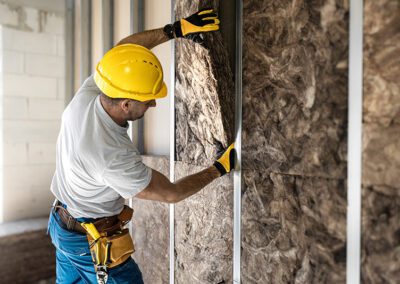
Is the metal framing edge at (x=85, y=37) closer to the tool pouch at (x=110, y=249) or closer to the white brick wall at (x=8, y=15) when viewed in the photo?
the white brick wall at (x=8, y=15)

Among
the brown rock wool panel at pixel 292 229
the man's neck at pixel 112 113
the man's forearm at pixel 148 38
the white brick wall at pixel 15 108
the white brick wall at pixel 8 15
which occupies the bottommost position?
the brown rock wool panel at pixel 292 229

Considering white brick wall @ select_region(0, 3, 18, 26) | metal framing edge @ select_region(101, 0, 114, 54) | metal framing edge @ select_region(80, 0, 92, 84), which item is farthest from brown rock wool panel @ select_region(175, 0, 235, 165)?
white brick wall @ select_region(0, 3, 18, 26)

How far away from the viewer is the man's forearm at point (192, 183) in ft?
4.17

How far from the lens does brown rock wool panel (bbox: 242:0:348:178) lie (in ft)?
3.12

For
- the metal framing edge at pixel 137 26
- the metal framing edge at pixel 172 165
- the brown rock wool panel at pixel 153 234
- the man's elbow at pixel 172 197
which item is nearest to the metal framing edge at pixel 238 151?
the man's elbow at pixel 172 197

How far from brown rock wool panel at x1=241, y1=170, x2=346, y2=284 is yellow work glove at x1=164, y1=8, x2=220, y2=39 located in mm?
614

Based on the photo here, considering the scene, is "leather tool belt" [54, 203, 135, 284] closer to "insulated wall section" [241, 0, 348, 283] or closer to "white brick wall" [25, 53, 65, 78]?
"insulated wall section" [241, 0, 348, 283]

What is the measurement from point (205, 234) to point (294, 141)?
681 millimetres

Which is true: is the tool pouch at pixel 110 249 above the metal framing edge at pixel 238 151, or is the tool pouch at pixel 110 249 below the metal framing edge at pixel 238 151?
below

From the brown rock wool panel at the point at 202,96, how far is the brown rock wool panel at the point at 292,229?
9.9 inches

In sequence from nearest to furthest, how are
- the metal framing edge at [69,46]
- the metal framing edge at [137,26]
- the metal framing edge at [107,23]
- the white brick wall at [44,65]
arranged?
the metal framing edge at [137,26] < the metal framing edge at [107,23] < the white brick wall at [44,65] < the metal framing edge at [69,46]

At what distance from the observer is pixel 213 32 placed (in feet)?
4.29

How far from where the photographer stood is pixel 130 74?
1.20 meters

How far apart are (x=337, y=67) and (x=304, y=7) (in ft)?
0.79
